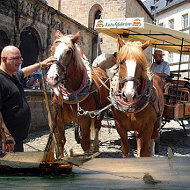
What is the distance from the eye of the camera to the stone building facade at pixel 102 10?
22.2m

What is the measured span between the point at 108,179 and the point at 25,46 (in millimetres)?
18868

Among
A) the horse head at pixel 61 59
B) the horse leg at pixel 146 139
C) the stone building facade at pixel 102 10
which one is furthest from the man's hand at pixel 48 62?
the stone building facade at pixel 102 10

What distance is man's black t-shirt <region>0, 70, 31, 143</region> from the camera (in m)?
2.49

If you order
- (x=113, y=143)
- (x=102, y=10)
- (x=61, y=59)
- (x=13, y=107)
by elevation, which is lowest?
(x=113, y=143)

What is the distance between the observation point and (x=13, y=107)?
8.41 feet

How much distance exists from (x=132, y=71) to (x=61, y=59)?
89 centimetres

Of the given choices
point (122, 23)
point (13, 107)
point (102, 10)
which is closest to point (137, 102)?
point (13, 107)

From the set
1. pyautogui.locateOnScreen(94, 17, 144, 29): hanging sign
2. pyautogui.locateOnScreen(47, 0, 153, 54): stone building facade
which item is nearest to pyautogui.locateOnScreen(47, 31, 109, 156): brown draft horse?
pyautogui.locateOnScreen(94, 17, 144, 29): hanging sign

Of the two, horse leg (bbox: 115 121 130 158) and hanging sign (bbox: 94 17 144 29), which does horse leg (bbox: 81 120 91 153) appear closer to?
horse leg (bbox: 115 121 130 158)

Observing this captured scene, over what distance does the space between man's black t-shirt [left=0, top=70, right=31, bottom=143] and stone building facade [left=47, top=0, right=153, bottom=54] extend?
62.9ft

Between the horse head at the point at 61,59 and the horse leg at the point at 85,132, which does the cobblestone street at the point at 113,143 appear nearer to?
the horse leg at the point at 85,132

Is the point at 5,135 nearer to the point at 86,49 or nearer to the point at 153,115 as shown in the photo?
the point at 153,115

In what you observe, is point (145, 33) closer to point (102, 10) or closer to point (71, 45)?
point (71, 45)

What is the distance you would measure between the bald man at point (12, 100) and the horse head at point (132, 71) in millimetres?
1002
